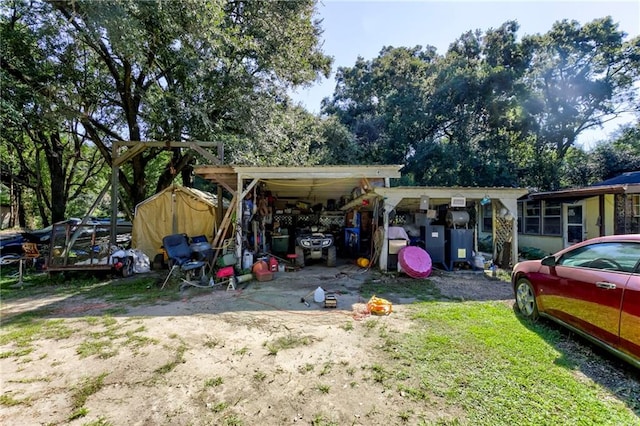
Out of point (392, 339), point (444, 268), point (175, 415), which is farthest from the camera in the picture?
point (444, 268)

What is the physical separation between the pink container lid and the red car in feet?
8.90

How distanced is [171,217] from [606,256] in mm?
9771

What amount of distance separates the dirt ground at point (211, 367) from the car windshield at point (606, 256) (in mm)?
1823

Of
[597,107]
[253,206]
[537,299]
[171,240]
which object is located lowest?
[537,299]

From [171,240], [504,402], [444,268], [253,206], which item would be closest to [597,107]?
[444,268]

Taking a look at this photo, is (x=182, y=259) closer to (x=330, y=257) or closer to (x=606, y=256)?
(x=330, y=257)

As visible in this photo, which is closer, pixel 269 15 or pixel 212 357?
pixel 212 357

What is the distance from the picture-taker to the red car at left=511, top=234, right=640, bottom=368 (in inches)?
96.1

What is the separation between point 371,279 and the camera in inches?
253

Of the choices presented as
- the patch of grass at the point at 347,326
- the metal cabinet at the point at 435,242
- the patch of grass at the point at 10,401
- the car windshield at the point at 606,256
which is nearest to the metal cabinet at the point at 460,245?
the metal cabinet at the point at 435,242

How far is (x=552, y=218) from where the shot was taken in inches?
392

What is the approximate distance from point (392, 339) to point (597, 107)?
20911mm

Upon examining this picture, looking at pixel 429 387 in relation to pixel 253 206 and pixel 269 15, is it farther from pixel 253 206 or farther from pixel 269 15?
pixel 269 15

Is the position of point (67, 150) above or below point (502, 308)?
above
